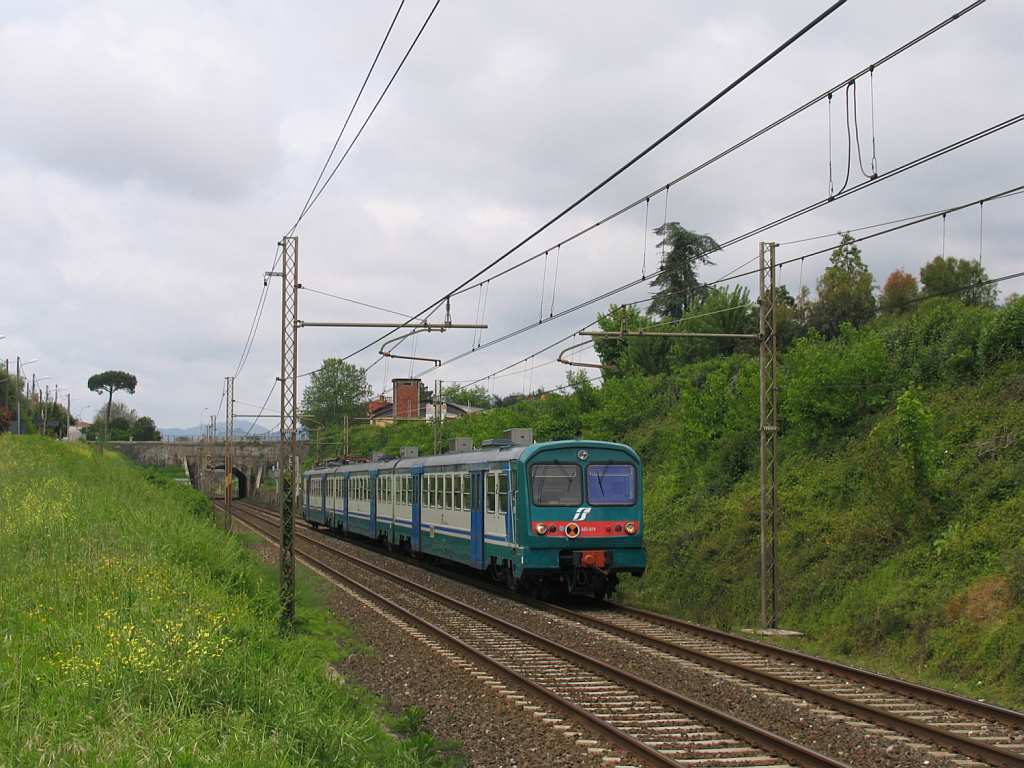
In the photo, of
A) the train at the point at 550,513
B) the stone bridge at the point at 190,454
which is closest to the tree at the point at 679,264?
the train at the point at 550,513

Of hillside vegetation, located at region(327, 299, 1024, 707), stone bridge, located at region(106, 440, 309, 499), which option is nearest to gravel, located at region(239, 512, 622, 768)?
hillside vegetation, located at region(327, 299, 1024, 707)

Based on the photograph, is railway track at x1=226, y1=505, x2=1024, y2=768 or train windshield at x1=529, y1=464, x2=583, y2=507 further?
train windshield at x1=529, y1=464, x2=583, y2=507

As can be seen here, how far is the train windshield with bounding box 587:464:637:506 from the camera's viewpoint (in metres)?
19.5

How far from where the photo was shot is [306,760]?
7.04 m

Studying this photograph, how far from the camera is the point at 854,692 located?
451 inches

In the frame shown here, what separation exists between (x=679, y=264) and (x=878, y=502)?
1318 inches

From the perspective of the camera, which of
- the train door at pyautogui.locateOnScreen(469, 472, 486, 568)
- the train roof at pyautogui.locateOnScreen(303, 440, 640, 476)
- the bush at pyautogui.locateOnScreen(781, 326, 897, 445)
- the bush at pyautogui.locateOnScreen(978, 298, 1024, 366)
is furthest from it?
the bush at pyautogui.locateOnScreen(781, 326, 897, 445)

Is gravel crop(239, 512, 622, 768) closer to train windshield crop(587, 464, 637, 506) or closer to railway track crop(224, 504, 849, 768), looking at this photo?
railway track crop(224, 504, 849, 768)

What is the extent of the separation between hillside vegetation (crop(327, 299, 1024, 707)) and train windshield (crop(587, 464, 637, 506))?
2661 mm

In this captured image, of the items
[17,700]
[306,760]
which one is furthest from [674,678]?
[17,700]

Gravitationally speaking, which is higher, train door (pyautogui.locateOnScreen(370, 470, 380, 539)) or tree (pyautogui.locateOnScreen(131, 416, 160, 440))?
tree (pyautogui.locateOnScreen(131, 416, 160, 440))

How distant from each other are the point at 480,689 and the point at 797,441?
15602mm

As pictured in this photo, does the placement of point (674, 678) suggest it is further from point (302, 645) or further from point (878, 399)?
point (878, 399)

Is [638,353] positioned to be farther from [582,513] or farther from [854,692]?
[854,692]
